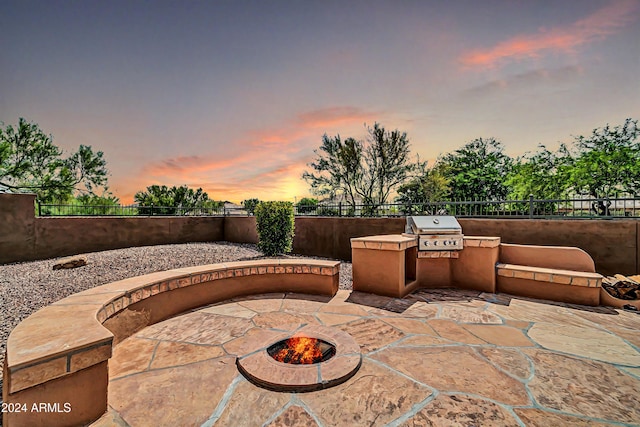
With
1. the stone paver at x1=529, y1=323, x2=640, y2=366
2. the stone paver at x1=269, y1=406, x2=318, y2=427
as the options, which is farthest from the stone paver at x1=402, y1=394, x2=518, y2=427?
the stone paver at x1=529, y1=323, x2=640, y2=366

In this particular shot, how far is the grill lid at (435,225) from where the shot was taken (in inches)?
147

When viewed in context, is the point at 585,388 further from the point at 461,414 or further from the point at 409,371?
the point at 409,371

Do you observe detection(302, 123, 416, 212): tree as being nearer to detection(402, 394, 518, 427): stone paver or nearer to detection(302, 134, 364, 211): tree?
detection(302, 134, 364, 211): tree

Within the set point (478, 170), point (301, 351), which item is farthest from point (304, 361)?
point (478, 170)

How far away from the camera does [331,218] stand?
8.56 meters

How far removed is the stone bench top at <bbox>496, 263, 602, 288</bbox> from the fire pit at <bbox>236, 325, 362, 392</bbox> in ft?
9.43

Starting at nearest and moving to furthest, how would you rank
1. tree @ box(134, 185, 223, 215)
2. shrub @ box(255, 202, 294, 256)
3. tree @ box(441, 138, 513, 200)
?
1. shrub @ box(255, 202, 294, 256)
2. tree @ box(134, 185, 223, 215)
3. tree @ box(441, 138, 513, 200)

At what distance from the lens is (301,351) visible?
206 centimetres

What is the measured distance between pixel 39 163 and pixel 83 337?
20458mm

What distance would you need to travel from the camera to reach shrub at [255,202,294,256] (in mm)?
7391

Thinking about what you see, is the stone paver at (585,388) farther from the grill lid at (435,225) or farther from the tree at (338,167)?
the tree at (338,167)

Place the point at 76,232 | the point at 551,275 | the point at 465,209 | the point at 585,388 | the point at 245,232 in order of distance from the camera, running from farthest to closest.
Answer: the point at 245,232 → the point at 76,232 → the point at 465,209 → the point at 551,275 → the point at 585,388

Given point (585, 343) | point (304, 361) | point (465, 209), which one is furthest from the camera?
point (465, 209)

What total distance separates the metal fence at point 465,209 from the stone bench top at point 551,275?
2.57 m
